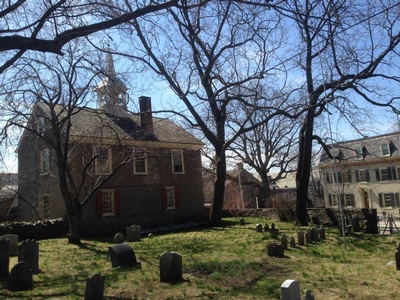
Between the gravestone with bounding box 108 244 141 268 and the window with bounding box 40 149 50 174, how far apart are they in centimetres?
1572

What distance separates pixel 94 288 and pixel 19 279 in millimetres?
2179

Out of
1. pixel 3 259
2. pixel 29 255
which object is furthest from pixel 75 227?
pixel 3 259

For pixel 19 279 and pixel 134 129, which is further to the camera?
pixel 134 129

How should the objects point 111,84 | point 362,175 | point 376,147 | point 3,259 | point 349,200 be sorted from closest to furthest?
point 3,259 → point 111,84 → point 376,147 → point 362,175 → point 349,200

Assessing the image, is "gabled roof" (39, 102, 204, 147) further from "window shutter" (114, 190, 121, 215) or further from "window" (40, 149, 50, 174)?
"window shutter" (114, 190, 121, 215)

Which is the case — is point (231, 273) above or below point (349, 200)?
below

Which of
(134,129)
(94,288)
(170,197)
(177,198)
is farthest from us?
(170,197)

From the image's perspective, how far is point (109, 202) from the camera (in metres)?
23.9

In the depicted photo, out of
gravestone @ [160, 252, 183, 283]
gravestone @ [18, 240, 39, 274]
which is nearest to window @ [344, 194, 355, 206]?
gravestone @ [160, 252, 183, 283]

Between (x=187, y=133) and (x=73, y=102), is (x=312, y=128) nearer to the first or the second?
(x=187, y=133)

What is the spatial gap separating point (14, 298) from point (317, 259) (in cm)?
818

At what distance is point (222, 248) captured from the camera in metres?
13.6

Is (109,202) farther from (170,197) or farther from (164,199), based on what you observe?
(170,197)

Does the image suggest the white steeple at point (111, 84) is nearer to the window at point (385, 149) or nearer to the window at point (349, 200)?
the window at point (385, 149)
